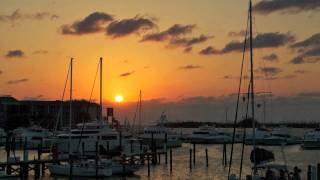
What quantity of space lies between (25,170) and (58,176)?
16.1 feet

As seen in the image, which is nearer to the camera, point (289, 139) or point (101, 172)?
point (101, 172)

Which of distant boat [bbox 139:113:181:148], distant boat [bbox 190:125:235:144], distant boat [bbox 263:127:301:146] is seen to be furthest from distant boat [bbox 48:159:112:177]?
distant boat [bbox 190:125:235:144]

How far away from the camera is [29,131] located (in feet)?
389

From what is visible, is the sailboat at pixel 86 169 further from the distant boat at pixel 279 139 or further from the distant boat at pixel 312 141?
the distant boat at pixel 279 139

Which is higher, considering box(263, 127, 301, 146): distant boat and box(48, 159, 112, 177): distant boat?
box(263, 127, 301, 146): distant boat

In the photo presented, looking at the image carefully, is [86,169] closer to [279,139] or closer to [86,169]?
[86,169]

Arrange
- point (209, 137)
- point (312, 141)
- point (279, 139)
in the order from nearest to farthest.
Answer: point (312, 141)
point (279, 139)
point (209, 137)

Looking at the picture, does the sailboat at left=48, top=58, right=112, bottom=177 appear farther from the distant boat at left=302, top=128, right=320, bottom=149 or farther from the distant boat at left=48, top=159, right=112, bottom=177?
the distant boat at left=302, top=128, right=320, bottom=149

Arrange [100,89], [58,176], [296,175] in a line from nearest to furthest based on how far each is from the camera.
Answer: [296,175] < [58,176] < [100,89]

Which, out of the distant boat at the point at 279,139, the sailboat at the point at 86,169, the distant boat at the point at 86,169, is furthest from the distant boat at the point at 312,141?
the distant boat at the point at 86,169

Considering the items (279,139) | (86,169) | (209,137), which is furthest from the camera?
(209,137)

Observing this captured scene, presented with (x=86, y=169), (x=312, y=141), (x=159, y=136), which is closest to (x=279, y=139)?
(x=312, y=141)

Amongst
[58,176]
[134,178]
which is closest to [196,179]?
[134,178]

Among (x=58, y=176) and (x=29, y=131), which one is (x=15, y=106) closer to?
(x=29, y=131)
